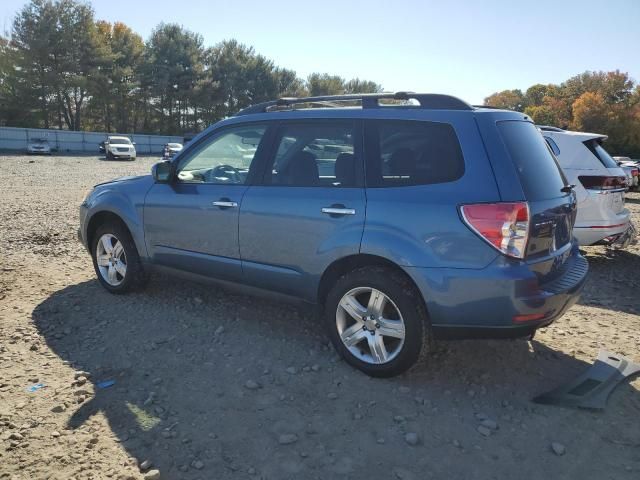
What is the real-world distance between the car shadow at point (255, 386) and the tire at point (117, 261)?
0.26 meters

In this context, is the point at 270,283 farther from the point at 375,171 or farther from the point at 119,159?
the point at 119,159

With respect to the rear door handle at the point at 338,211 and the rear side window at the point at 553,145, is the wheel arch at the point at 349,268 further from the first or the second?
the rear side window at the point at 553,145

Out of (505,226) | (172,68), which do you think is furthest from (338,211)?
(172,68)

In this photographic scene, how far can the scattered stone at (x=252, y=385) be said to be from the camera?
11.5ft

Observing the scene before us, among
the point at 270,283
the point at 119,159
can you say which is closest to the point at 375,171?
the point at 270,283

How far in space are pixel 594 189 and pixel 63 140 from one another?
4798cm

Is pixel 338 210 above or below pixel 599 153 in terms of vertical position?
below

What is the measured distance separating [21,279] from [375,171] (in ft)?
14.1

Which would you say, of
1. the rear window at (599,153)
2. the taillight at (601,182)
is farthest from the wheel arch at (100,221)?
the rear window at (599,153)

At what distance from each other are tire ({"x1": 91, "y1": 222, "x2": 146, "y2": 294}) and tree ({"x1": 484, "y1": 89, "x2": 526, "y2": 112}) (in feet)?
312

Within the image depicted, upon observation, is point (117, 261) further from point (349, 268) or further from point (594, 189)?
point (594, 189)

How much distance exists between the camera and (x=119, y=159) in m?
36.8

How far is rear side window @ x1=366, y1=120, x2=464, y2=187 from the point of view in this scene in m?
3.32

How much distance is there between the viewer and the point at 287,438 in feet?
9.64
